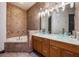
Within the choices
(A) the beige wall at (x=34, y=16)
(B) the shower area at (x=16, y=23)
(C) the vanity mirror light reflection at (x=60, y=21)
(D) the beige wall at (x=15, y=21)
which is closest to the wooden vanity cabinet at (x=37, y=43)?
(C) the vanity mirror light reflection at (x=60, y=21)

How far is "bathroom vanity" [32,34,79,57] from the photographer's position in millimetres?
3258

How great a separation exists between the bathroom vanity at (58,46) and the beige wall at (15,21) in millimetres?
2213

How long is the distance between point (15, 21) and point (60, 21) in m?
3.69

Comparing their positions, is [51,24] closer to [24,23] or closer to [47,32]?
[47,32]

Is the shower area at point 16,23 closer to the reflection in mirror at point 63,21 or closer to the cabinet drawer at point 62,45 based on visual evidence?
the reflection in mirror at point 63,21

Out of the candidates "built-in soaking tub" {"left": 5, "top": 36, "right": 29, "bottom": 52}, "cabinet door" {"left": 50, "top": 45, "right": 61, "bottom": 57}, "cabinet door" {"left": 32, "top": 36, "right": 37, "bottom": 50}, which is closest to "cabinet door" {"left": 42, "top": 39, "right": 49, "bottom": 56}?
"cabinet door" {"left": 50, "top": 45, "right": 61, "bottom": 57}

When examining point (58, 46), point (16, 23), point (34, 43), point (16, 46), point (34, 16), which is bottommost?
point (16, 46)

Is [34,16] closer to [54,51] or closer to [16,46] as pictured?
[16,46]

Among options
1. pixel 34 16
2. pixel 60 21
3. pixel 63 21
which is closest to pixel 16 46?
pixel 34 16

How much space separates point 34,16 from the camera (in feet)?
22.3

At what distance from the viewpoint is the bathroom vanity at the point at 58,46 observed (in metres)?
3.26

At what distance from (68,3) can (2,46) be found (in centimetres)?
301

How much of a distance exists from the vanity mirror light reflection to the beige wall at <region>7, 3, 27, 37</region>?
168cm

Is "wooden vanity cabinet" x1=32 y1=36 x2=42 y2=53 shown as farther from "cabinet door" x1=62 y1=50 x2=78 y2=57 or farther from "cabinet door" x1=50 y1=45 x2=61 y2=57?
"cabinet door" x1=62 y1=50 x2=78 y2=57
